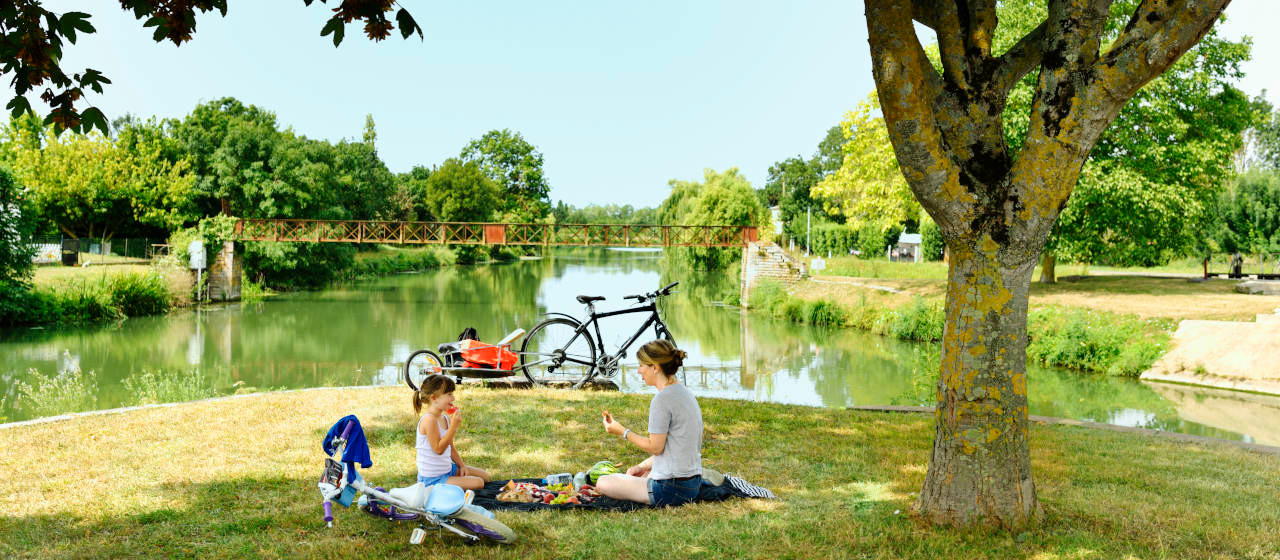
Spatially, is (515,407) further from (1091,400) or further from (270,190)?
(270,190)

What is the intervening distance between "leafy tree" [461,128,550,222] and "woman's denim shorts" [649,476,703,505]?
70.8 m

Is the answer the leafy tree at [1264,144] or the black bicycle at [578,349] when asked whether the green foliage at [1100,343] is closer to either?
the black bicycle at [578,349]

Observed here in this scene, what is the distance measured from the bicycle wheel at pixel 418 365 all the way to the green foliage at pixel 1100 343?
469 inches

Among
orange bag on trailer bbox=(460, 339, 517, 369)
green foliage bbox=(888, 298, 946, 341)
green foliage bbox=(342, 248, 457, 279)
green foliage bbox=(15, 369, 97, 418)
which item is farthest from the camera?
green foliage bbox=(342, 248, 457, 279)

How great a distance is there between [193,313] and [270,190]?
28.1ft

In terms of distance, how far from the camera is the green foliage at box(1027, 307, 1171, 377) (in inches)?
612

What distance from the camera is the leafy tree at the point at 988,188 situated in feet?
13.3

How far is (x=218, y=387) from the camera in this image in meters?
13.4

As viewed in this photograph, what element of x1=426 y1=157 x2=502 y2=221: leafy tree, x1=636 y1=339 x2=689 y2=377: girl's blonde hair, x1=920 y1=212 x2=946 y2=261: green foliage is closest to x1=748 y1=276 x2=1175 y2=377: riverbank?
x1=636 y1=339 x2=689 y2=377: girl's blonde hair

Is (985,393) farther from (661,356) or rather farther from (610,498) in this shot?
(610,498)

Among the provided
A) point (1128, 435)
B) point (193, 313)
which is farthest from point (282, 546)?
point (193, 313)

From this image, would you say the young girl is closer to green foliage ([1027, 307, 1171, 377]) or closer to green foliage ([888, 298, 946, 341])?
green foliage ([1027, 307, 1171, 377])

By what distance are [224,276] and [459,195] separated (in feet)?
105

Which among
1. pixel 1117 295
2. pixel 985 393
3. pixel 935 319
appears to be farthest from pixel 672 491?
pixel 1117 295
